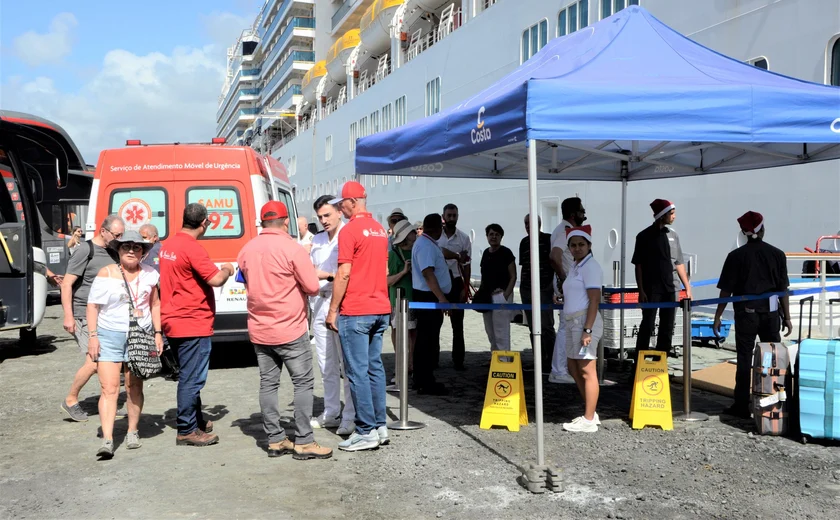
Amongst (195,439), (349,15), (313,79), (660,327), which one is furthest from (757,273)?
(313,79)

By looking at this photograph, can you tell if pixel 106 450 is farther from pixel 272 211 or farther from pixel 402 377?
pixel 402 377

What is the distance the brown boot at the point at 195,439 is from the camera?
19.9 feet

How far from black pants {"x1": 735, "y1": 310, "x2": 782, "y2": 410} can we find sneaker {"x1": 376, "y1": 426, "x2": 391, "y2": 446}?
298 centimetres

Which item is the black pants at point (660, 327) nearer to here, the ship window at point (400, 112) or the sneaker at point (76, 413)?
the sneaker at point (76, 413)

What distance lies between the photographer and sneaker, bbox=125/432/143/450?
235 inches

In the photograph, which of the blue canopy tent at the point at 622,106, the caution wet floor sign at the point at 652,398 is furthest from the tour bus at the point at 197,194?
the caution wet floor sign at the point at 652,398

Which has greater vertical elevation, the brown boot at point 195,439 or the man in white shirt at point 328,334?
the man in white shirt at point 328,334

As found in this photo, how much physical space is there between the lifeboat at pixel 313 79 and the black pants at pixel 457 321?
3983cm

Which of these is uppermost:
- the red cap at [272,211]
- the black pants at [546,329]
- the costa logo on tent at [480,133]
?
the costa logo on tent at [480,133]

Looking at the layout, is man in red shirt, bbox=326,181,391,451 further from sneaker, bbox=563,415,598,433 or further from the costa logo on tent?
sneaker, bbox=563,415,598,433

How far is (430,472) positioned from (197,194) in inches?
216

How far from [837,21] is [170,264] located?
377 inches

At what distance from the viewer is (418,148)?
6.95m

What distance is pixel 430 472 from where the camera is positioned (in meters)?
5.29
